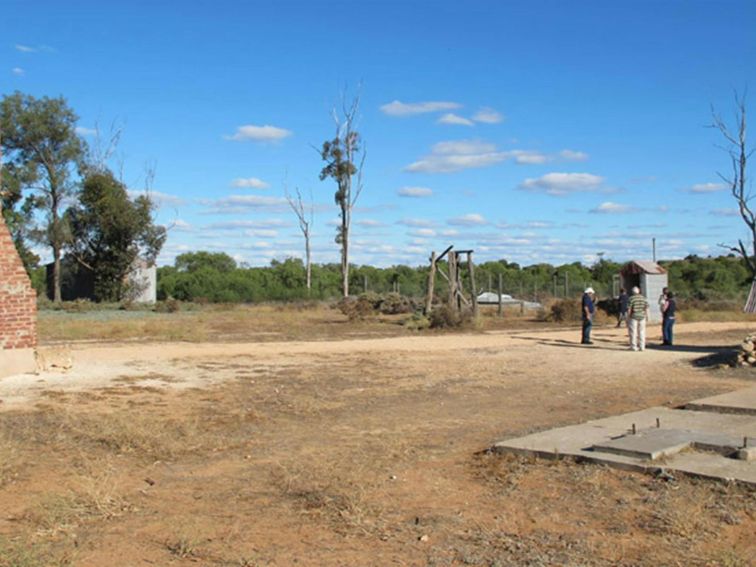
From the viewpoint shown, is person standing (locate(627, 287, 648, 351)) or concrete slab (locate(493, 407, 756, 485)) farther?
person standing (locate(627, 287, 648, 351))

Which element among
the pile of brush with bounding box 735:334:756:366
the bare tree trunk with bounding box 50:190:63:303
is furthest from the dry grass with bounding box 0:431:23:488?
the bare tree trunk with bounding box 50:190:63:303

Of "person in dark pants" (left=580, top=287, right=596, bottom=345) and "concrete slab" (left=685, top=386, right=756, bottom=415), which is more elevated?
"person in dark pants" (left=580, top=287, right=596, bottom=345)

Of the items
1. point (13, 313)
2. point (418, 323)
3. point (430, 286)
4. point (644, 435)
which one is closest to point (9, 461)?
point (644, 435)

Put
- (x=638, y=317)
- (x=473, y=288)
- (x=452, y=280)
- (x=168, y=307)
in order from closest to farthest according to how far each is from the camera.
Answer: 1. (x=638, y=317)
2. (x=473, y=288)
3. (x=452, y=280)
4. (x=168, y=307)

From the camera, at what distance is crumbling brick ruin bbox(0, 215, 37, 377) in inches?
563

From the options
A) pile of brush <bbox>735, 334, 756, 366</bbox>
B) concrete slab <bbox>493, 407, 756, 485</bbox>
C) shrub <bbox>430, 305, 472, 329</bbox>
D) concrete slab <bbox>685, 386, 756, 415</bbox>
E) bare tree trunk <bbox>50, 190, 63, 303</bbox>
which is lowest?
concrete slab <bbox>493, 407, 756, 485</bbox>

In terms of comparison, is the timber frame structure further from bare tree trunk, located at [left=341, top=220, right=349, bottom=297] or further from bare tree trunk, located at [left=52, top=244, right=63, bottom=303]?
bare tree trunk, located at [left=52, top=244, right=63, bottom=303]

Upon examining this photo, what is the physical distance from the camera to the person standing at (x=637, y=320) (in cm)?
2020

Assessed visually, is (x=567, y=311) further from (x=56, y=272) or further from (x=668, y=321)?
(x=56, y=272)

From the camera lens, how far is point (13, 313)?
14.3 metres

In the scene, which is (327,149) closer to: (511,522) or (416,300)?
(416,300)

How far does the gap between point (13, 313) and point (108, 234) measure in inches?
1358

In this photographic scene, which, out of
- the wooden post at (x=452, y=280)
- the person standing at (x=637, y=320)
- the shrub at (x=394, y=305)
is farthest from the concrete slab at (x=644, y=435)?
the shrub at (x=394, y=305)

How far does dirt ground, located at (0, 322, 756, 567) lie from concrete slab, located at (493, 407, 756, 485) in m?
0.19
